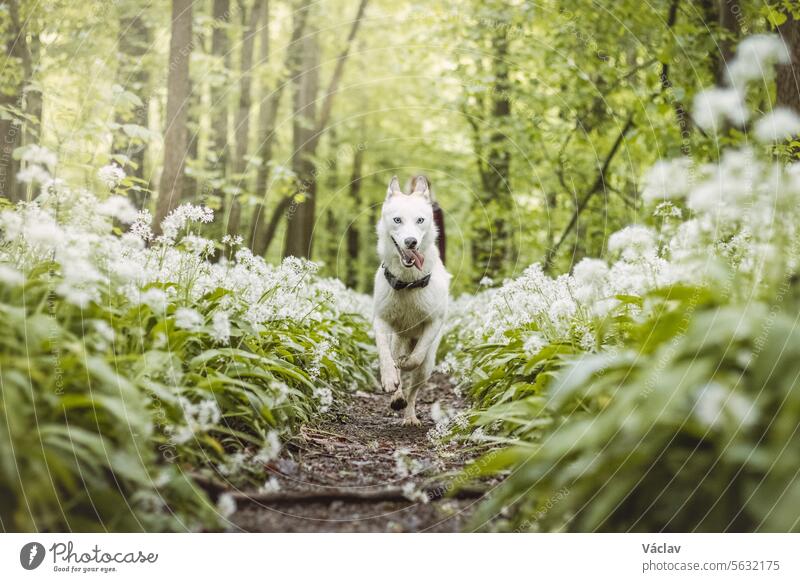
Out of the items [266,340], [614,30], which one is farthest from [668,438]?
[614,30]

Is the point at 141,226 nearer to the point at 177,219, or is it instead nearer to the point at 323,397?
the point at 177,219

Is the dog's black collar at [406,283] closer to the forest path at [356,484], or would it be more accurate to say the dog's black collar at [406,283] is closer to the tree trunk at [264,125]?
the forest path at [356,484]

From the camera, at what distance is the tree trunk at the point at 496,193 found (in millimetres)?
13594

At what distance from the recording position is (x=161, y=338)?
3.36 m

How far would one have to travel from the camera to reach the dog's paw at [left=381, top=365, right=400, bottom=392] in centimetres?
554

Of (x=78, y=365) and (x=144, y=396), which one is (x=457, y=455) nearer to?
(x=144, y=396)

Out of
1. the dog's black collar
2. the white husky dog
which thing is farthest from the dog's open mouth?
the dog's black collar

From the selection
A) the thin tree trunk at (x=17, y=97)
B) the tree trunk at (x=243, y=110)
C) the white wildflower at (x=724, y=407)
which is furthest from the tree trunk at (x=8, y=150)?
the tree trunk at (x=243, y=110)

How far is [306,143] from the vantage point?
14.9 metres

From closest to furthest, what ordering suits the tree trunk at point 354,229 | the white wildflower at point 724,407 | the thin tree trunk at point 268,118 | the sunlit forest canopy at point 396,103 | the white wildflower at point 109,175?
1. the white wildflower at point 724,407
2. the white wildflower at point 109,175
3. the sunlit forest canopy at point 396,103
4. the thin tree trunk at point 268,118
5. the tree trunk at point 354,229

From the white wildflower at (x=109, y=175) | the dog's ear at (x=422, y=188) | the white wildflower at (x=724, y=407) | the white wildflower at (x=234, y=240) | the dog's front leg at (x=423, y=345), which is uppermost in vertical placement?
the dog's ear at (x=422, y=188)

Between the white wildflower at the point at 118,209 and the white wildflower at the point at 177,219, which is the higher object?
the white wildflower at the point at 118,209

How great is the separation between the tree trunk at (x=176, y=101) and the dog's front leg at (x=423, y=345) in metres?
4.44

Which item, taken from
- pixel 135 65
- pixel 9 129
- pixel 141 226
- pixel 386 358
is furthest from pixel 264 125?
pixel 141 226
